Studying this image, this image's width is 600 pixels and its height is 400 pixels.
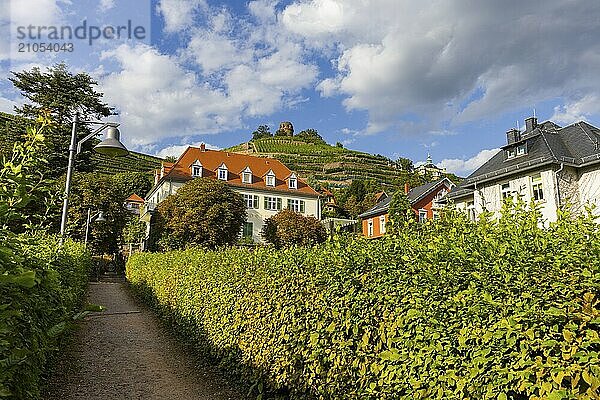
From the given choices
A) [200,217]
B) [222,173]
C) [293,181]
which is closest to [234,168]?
[222,173]

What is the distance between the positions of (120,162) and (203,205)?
62.1m

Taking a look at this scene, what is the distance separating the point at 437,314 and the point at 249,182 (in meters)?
43.0

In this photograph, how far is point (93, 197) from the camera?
35594mm

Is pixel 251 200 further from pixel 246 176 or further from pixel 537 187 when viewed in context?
pixel 537 187

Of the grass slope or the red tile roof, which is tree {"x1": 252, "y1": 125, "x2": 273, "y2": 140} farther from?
the red tile roof

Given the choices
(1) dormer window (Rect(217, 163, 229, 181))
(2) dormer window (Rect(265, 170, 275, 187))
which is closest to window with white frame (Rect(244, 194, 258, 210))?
(2) dormer window (Rect(265, 170, 275, 187))

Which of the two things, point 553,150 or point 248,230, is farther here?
point 248,230

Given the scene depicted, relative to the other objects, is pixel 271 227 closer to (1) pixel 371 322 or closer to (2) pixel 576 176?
(2) pixel 576 176

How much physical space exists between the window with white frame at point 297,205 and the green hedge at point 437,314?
40241 millimetres

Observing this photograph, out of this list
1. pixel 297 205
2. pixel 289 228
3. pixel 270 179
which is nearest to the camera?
pixel 289 228

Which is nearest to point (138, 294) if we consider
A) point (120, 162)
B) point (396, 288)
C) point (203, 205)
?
point (203, 205)

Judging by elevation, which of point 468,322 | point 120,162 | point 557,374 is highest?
point 120,162

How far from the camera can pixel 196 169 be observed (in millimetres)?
42938

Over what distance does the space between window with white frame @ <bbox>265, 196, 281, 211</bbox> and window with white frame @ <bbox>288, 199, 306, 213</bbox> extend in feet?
3.96
